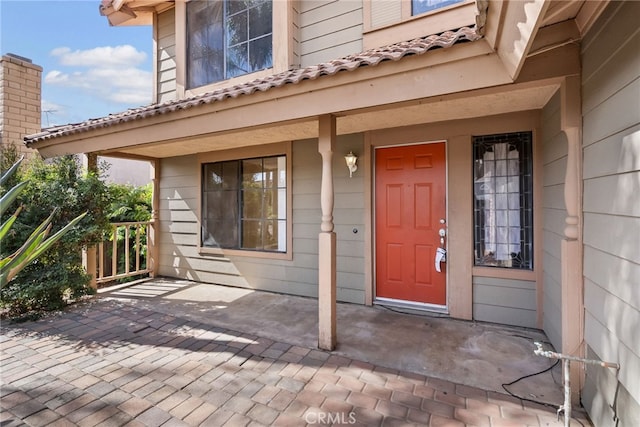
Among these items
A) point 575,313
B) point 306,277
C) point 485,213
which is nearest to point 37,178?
point 306,277

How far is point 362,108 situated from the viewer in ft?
8.52

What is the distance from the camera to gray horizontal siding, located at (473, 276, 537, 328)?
3289mm

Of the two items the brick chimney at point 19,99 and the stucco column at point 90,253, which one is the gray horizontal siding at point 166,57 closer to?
the stucco column at point 90,253

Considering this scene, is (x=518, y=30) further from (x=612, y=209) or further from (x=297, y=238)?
(x=297, y=238)

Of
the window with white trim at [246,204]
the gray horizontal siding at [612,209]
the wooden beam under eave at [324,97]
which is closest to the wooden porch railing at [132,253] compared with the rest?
the window with white trim at [246,204]

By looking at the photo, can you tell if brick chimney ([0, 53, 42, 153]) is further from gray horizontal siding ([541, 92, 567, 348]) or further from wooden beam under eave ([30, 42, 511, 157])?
gray horizontal siding ([541, 92, 567, 348])

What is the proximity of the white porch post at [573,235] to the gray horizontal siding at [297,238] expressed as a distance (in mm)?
2266

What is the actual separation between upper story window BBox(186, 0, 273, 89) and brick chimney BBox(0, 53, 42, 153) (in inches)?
111

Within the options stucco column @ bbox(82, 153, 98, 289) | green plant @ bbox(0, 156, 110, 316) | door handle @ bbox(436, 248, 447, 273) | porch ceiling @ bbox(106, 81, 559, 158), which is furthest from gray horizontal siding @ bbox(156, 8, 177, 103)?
door handle @ bbox(436, 248, 447, 273)

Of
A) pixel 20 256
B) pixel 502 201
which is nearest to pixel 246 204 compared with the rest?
pixel 20 256

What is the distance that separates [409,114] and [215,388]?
312 cm

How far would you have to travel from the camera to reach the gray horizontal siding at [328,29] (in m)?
4.07

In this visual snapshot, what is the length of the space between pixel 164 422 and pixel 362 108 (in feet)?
8.71

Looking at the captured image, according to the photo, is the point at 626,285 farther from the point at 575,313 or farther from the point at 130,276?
the point at 130,276
